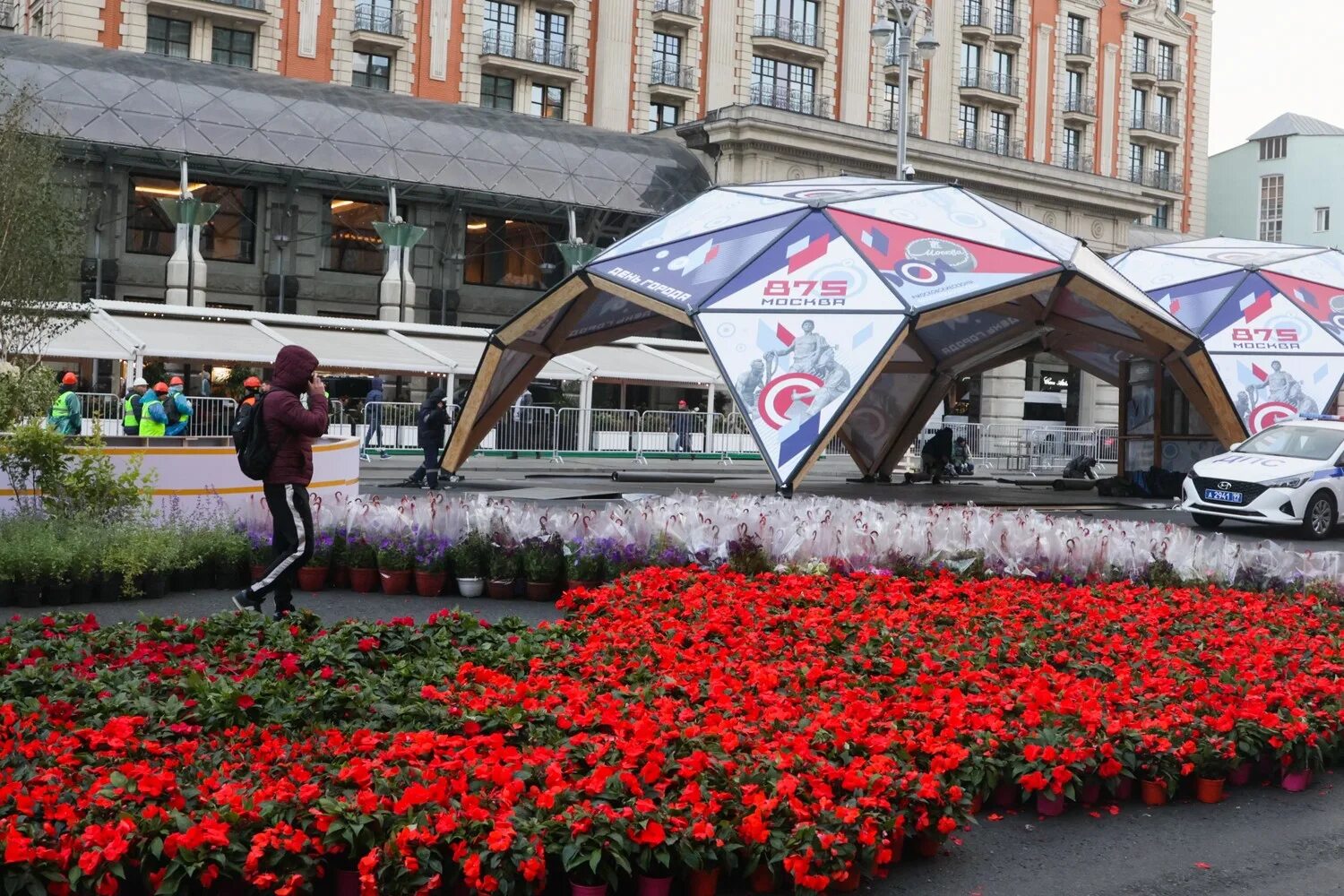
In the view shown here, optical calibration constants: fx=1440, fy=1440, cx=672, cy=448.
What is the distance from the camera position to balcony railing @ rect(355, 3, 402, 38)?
4853 centimetres

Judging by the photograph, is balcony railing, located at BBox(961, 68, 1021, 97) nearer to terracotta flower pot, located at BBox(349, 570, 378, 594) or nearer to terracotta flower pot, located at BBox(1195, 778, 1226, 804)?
terracotta flower pot, located at BBox(349, 570, 378, 594)

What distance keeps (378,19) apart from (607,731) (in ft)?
152

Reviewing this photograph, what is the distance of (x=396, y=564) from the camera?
1202 centimetres

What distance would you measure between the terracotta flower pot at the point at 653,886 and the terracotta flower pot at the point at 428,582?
285 inches

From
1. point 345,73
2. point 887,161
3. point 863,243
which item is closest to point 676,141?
point 887,161

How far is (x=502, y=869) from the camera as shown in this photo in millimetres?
4773

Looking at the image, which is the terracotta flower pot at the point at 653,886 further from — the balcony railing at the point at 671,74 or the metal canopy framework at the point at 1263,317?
the balcony railing at the point at 671,74

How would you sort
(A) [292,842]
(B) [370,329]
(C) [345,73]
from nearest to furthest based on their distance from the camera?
(A) [292,842] < (B) [370,329] < (C) [345,73]

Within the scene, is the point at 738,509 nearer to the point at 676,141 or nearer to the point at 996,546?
the point at 996,546

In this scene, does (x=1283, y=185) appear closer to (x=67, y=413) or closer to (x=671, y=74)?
(x=671, y=74)

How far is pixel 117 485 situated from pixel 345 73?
1518 inches

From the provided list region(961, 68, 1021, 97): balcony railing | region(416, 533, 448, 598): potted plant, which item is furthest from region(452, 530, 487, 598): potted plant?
region(961, 68, 1021, 97): balcony railing

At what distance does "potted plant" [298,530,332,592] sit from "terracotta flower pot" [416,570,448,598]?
32.8 inches

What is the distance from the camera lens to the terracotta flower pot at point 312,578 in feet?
39.8
